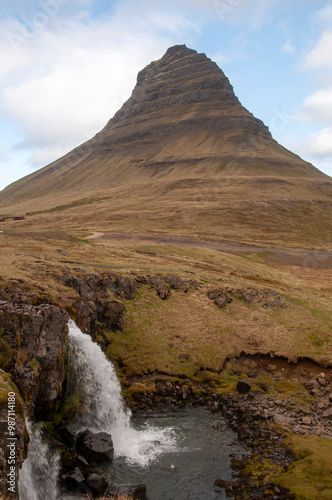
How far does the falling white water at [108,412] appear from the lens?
Answer: 23.9 meters

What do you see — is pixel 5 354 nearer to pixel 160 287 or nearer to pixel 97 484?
pixel 97 484

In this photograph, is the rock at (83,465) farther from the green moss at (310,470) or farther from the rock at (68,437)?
the green moss at (310,470)

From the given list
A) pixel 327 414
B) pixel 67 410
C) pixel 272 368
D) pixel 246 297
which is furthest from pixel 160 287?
pixel 327 414

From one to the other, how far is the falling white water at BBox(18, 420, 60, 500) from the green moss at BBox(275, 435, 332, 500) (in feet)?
39.7

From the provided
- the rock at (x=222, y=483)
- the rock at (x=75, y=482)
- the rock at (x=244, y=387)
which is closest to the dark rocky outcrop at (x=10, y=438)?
the rock at (x=75, y=482)

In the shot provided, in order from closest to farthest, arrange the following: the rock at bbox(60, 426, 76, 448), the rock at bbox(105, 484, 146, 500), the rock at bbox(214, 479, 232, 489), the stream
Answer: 1. the rock at bbox(105, 484, 146, 500)
2. the stream
3. the rock at bbox(214, 479, 232, 489)
4. the rock at bbox(60, 426, 76, 448)

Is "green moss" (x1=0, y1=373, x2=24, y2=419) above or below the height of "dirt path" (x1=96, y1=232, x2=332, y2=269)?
below

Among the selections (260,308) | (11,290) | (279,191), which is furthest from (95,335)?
(279,191)

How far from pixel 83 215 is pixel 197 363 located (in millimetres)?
130957

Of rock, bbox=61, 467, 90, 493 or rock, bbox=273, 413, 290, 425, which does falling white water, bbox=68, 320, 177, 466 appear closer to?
rock, bbox=61, 467, 90, 493

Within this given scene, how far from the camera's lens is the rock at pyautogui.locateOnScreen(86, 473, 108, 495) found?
18953mm

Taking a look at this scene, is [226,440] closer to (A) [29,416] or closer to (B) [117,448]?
(B) [117,448]

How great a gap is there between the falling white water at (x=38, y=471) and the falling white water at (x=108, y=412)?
386cm

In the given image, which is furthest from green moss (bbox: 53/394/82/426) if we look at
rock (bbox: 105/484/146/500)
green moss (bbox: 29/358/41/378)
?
rock (bbox: 105/484/146/500)
